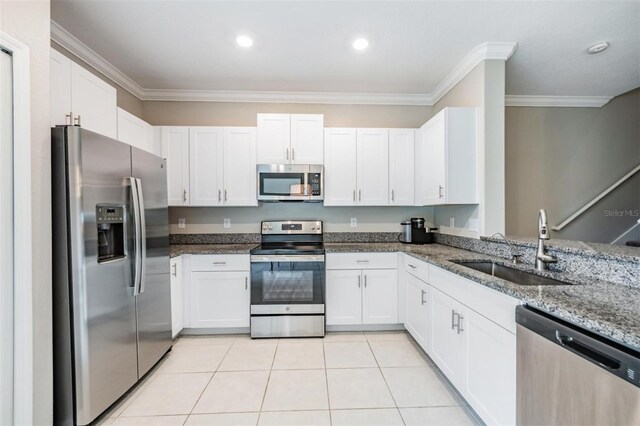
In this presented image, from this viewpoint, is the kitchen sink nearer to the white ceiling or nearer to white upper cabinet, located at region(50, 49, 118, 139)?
the white ceiling

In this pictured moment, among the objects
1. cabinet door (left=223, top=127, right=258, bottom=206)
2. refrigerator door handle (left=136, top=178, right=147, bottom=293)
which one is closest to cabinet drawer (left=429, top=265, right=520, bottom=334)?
cabinet door (left=223, top=127, right=258, bottom=206)

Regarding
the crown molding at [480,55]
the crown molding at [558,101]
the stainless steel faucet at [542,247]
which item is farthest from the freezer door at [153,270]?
the crown molding at [558,101]

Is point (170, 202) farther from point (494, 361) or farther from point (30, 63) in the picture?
point (494, 361)

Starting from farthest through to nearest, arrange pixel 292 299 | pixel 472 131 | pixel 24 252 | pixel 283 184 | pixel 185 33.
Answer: pixel 283 184
pixel 292 299
pixel 472 131
pixel 185 33
pixel 24 252

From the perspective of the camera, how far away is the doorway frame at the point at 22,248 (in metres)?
Result: 1.33

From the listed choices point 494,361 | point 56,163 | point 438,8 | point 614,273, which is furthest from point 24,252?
point 614,273

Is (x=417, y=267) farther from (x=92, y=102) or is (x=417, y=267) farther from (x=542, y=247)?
(x=92, y=102)

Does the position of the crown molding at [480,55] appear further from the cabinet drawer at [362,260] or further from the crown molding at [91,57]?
the crown molding at [91,57]

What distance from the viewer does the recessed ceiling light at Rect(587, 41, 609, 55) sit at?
2270mm

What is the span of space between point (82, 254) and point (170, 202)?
5.04 ft

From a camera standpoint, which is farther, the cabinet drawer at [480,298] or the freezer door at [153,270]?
the freezer door at [153,270]

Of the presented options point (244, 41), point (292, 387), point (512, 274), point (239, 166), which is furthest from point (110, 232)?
point (512, 274)

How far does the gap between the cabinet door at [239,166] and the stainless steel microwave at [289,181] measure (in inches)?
5.3

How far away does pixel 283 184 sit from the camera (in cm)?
296
